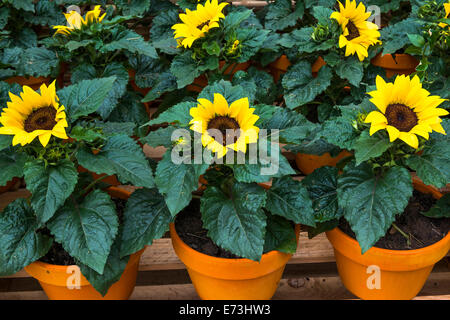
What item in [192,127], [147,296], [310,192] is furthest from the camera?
[147,296]

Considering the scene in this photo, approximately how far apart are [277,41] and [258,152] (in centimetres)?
73

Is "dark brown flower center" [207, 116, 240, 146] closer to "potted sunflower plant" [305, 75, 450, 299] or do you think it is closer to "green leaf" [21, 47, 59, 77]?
"potted sunflower plant" [305, 75, 450, 299]

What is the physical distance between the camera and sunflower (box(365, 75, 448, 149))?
3.48 feet

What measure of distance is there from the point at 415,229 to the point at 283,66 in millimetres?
881

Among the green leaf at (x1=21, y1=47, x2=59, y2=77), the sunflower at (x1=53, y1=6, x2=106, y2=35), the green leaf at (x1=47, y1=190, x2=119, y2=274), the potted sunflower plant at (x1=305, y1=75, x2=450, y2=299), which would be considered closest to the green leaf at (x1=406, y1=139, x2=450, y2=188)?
the potted sunflower plant at (x1=305, y1=75, x2=450, y2=299)

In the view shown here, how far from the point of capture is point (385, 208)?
3.69 ft

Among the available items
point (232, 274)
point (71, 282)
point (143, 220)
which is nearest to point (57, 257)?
point (71, 282)

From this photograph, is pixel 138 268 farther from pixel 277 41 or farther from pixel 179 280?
pixel 277 41

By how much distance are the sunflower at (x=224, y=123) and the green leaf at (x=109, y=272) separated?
1.43 feet

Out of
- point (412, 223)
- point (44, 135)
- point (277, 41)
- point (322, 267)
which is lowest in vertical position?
point (322, 267)

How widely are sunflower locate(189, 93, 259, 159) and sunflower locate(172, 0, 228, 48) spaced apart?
17.4 inches

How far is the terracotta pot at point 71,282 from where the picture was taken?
1.23 metres

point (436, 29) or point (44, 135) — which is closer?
point (44, 135)

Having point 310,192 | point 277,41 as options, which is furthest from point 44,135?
point 277,41
